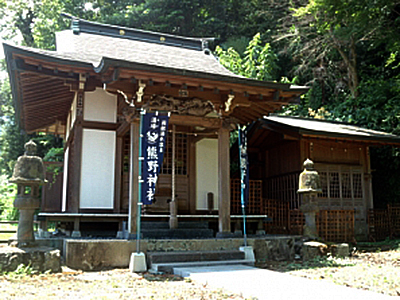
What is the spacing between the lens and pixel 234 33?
2714 centimetres

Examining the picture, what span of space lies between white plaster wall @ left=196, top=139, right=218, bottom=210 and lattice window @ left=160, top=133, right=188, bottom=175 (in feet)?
1.23

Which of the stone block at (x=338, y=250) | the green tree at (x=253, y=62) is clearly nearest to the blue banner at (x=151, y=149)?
the stone block at (x=338, y=250)

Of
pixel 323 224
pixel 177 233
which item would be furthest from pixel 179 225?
pixel 323 224

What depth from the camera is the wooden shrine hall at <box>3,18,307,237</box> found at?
8156mm

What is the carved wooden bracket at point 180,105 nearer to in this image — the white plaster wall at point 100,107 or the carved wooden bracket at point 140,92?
the carved wooden bracket at point 140,92

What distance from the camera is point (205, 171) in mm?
11352

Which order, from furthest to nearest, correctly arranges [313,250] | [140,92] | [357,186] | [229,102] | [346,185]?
[357,186], [346,185], [229,102], [313,250], [140,92]

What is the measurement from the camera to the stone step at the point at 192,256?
297 inches

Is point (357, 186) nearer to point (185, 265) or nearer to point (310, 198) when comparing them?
point (310, 198)

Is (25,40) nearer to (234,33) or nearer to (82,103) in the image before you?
(234,33)

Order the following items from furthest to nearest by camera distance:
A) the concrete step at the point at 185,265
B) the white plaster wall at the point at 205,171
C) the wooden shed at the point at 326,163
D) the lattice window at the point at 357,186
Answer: the lattice window at the point at 357,186, the wooden shed at the point at 326,163, the white plaster wall at the point at 205,171, the concrete step at the point at 185,265

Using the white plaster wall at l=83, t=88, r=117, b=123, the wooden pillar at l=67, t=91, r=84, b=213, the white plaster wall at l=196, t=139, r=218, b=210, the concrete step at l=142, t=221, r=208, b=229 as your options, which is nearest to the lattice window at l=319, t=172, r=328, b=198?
the white plaster wall at l=196, t=139, r=218, b=210

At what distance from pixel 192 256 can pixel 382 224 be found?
9.12 meters

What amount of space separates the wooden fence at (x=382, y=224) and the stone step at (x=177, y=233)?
22.9 feet
